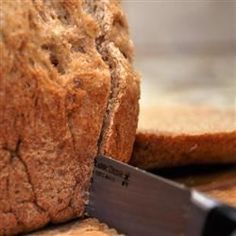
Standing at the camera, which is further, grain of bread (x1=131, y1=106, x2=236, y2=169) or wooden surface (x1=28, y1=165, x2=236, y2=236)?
grain of bread (x1=131, y1=106, x2=236, y2=169)

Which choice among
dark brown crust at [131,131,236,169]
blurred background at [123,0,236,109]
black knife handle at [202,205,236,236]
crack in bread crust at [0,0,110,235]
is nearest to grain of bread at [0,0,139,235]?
crack in bread crust at [0,0,110,235]

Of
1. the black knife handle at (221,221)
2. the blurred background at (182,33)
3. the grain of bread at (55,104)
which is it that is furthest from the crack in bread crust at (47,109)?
the blurred background at (182,33)

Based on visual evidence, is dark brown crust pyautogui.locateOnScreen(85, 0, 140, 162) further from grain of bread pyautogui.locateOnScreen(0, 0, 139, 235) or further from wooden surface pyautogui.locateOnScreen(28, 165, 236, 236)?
wooden surface pyautogui.locateOnScreen(28, 165, 236, 236)

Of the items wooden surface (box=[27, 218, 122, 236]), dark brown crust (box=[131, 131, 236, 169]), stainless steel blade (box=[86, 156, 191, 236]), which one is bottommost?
wooden surface (box=[27, 218, 122, 236])

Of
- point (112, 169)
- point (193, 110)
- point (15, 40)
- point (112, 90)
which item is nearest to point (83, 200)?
point (112, 169)

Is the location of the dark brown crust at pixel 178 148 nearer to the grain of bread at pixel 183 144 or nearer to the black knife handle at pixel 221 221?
the grain of bread at pixel 183 144

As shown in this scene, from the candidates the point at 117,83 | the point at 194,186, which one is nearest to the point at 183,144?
the point at 194,186

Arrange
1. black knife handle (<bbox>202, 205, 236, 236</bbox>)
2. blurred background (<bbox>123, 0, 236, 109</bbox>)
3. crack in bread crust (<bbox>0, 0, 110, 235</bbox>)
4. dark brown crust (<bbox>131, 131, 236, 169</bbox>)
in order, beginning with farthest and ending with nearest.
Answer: blurred background (<bbox>123, 0, 236, 109</bbox>) < dark brown crust (<bbox>131, 131, 236, 169</bbox>) < crack in bread crust (<bbox>0, 0, 110, 235</bbox>) < black knife handle (<bbox>202, 205, 236, 236</bbox>)

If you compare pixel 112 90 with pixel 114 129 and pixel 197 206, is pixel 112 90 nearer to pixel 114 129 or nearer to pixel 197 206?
pixel 114 129
